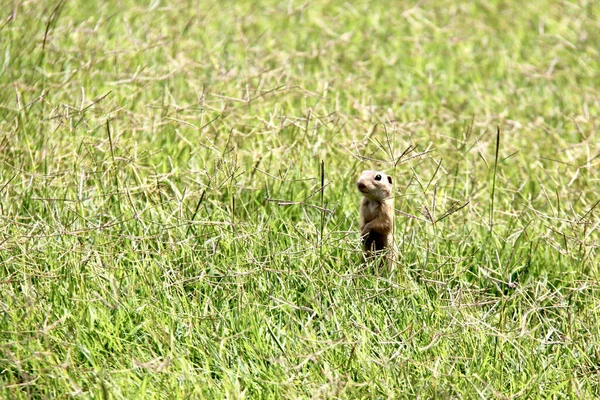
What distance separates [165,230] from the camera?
3672mm

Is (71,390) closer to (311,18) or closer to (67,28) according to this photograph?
(67,28)

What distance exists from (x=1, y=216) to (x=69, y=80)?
58.4 inches

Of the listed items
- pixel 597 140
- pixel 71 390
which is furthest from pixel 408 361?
pixel 597 140

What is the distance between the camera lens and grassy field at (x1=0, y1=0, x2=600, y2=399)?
312 cm

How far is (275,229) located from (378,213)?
48cm

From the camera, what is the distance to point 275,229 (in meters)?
3.86

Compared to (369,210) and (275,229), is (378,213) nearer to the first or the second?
(369,210)

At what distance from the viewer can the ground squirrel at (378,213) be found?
141 inches

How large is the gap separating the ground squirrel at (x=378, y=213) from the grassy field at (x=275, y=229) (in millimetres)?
87

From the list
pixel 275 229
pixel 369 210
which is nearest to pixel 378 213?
pixel 369 210

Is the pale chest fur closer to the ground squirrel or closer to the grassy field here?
the ground squirrel

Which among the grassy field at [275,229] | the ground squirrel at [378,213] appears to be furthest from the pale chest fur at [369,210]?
the grassy field at [275,229]

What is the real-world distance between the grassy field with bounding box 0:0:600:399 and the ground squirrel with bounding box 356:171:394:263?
0.28 ft

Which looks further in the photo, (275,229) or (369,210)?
(275,229)
